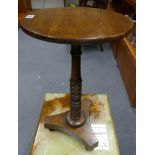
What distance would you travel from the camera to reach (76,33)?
→ 75 centimetres

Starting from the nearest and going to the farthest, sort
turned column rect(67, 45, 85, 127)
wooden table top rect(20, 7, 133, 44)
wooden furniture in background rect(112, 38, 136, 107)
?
wooden table top rect(20, 7, 133, 44) < turned column rect(67, 45, 85, 127) < wooden furniture in background rect(112, 38, 136, 107)

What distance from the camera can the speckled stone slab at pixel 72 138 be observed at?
1.07m

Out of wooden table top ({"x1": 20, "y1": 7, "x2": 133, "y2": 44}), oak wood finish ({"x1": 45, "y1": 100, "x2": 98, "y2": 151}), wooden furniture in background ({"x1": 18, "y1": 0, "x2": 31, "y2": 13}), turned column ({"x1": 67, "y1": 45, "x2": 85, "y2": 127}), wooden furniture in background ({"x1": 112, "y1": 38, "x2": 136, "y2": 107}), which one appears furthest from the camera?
wooden furniture in background ({"x1": 18, "y1": 0, "x2": 31, "y2": 13})

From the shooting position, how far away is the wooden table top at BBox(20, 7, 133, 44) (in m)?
0.72

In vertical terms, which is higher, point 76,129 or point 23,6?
point 23,6

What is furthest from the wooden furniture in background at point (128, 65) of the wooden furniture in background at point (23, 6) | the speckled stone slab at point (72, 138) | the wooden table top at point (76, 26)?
the wooden furniture in background at point (23, 6)

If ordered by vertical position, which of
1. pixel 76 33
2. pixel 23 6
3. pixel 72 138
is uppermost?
pixel 76 33

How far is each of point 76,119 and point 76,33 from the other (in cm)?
57

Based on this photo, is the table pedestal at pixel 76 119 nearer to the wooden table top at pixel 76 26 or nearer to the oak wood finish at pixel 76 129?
the oak wood finish at pixel 76 129

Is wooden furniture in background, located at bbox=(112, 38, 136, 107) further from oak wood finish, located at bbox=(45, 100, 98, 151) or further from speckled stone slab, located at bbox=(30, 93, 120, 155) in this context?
oak wood finish, located at bbox=(45, 100, 98, 151)

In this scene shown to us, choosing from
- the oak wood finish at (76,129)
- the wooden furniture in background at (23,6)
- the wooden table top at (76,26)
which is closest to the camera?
Answer: the wooden table top at (76,26)

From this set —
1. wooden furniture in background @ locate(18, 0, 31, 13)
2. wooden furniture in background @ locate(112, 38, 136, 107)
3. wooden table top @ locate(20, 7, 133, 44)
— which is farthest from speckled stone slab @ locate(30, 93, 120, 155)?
wooden furniture in background @ locate(18, 0, 31, 13)

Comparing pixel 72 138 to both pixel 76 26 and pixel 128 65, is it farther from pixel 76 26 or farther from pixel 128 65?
pixel 128 65

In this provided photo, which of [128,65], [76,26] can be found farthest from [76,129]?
[128,65]
